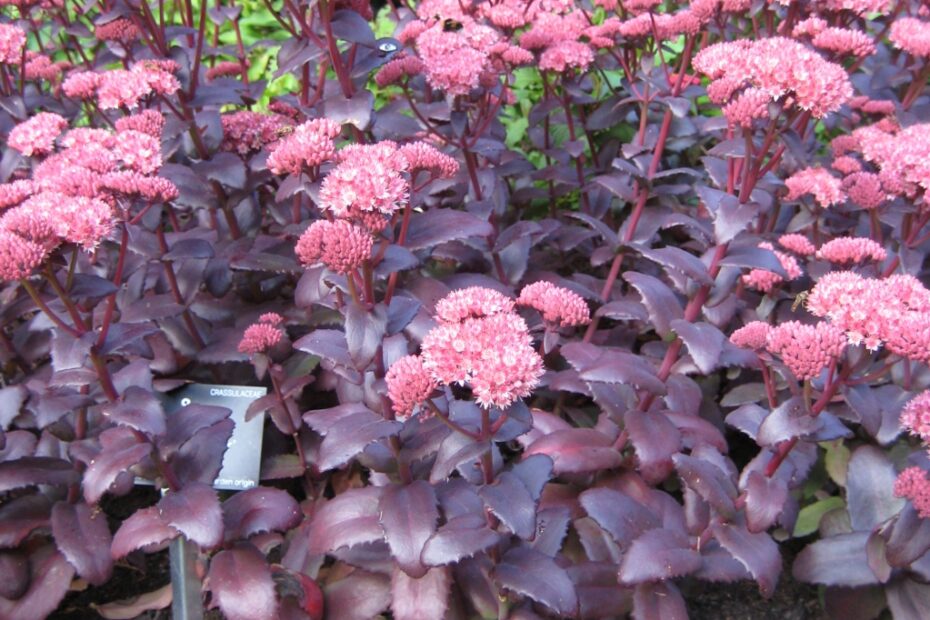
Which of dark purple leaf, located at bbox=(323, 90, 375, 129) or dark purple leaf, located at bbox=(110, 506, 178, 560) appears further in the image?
dark purple leaf, located at bbox=(323, 90, 375, 129)

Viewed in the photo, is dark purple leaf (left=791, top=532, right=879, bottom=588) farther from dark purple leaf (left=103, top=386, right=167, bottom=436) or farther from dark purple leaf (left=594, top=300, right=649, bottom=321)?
dark purple leaf (left=103, top=386, right=167, bottom=436)

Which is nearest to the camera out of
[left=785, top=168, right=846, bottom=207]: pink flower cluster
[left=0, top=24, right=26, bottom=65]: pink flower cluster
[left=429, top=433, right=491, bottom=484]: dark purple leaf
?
[left=429, top=433, right=491, bottom=484]: dark purple leaf

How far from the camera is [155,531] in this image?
5.41ft

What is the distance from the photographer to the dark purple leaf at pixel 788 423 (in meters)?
1.54

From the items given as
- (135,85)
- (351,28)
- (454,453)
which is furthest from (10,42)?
(454,453)

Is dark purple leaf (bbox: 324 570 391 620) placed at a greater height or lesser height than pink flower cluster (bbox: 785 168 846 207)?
lesser

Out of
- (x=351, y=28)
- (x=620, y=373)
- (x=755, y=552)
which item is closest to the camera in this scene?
(x=755, y=552)

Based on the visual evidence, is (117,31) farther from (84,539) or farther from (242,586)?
(242,586)

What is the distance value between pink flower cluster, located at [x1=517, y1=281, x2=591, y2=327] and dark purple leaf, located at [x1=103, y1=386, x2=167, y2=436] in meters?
0.76

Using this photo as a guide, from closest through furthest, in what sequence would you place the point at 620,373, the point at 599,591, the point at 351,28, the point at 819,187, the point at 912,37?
the point at 599,591 < the point at 620,373 < the point at 351,28 < the point at 819,187 < the point at 912,37

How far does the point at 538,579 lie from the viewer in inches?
58.4

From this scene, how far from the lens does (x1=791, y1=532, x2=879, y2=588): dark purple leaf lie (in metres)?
1.78

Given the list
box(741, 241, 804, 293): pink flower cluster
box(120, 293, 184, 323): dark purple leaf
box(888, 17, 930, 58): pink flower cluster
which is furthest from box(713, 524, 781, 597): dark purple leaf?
box(888, 17, 930, 58): pink flower cluster

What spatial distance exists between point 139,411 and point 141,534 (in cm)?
26
